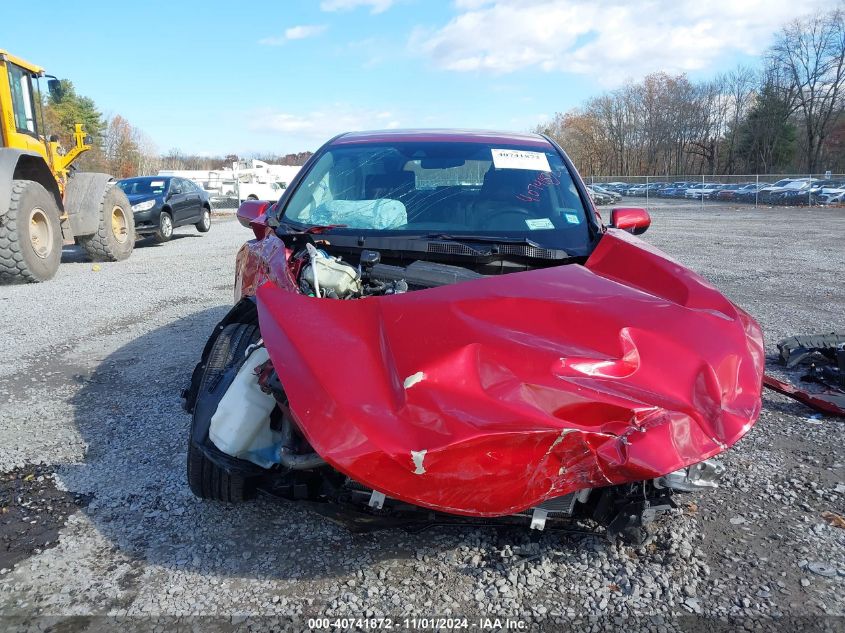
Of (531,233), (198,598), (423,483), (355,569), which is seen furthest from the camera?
(531,233)

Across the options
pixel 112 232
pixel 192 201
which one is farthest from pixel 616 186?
pixel 112 232

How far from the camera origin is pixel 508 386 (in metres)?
1.90

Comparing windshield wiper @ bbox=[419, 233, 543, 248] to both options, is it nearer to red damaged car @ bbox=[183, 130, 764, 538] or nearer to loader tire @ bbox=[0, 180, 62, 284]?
red damaged car @ bbox=[183, 130, 764, 538]

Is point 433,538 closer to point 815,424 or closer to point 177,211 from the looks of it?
point 815,424

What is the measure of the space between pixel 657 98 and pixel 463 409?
250ft

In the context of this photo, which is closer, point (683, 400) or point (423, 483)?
point (423, 483)

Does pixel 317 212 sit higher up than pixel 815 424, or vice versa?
pixel 317 212

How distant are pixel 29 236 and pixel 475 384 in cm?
868

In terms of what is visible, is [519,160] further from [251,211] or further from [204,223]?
[204,223]

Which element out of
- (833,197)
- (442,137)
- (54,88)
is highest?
(54,88)

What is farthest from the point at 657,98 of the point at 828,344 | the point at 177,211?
the point at 828,344

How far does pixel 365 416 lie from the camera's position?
1828 millimetres

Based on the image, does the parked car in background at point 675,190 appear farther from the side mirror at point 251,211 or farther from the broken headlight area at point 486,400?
the broken headlight area at point 486,400

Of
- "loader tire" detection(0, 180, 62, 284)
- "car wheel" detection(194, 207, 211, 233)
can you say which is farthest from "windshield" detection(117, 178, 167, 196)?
"loader tire" detection(0, 180, 62, 284)
